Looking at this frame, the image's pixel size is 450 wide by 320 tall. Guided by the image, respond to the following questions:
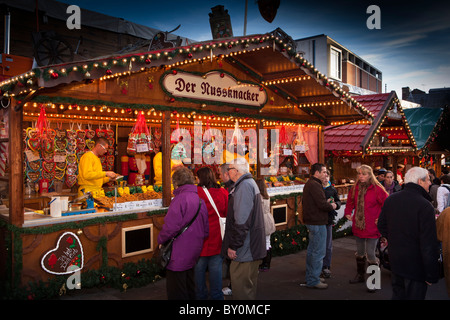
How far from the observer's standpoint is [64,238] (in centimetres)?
564

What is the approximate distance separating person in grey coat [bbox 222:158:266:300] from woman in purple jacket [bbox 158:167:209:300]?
0.37 meters

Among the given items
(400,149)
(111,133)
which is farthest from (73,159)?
(400,149)

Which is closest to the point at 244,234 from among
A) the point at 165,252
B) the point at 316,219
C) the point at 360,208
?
the point at 165,252

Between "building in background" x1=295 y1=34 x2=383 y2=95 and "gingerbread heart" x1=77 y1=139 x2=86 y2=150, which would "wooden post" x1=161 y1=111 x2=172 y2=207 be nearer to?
"gingerbread heart" x1=77 y1=139 x2=86 y2=150

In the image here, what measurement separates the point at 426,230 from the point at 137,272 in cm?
442

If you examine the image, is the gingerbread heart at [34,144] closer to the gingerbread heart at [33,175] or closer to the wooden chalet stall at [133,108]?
the wooden chalet stall at [133,108]

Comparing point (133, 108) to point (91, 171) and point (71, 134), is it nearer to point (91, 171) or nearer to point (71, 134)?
point (91, 171)

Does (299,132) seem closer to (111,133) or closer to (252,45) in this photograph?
(252,45)

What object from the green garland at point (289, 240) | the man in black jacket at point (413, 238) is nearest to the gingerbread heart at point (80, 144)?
the green garland at point (289, 240)

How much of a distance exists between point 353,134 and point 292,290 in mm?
8681

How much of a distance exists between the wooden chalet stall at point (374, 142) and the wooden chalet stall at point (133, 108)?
2467 mm

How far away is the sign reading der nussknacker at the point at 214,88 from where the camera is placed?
7.20 metres

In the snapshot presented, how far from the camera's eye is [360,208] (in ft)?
20.4

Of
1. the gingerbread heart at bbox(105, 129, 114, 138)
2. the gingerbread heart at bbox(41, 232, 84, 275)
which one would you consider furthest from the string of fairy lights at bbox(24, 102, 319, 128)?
the gingerbread heart at bbox(41, 232, 84, 275)
